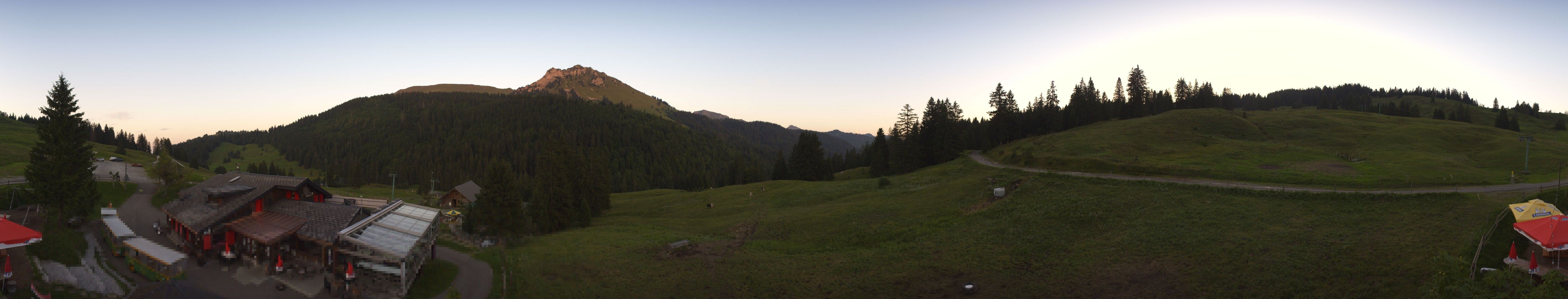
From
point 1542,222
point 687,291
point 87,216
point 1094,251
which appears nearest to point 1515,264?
point 1542,222

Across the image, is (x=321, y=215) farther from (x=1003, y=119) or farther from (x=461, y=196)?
(x=1003, y=119)

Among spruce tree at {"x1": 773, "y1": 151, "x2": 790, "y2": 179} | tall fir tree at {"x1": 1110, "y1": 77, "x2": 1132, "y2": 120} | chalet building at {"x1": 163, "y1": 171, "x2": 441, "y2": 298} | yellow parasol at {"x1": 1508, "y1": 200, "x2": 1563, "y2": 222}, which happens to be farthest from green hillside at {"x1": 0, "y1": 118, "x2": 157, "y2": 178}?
tall fir tree at {"x1": 1110, "y1": 77, "x2": 1132, "y2": 120}

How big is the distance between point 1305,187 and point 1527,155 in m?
20.1

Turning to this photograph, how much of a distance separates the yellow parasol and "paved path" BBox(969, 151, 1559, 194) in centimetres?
1015

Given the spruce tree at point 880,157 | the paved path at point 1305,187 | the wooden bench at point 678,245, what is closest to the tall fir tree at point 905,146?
the spruce tree at point 880,157

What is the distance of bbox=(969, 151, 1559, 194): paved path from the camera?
35156 millimetres

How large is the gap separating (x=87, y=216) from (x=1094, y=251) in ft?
204

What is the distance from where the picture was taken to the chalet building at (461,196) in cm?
6638

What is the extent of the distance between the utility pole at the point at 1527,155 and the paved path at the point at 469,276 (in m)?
68.5

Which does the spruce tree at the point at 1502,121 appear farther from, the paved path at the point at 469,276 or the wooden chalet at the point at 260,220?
the wooden chalet at the point at 260,220

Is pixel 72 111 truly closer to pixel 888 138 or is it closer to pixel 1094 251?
pixel 1094 251

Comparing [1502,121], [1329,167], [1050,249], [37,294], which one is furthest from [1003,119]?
[37,294]

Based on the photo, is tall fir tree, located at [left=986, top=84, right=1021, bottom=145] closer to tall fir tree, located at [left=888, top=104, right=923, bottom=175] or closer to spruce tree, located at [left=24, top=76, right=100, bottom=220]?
tall fir tree, located at [left=888, top=104, right=923, bottom=175]

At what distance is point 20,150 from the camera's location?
239 feet
